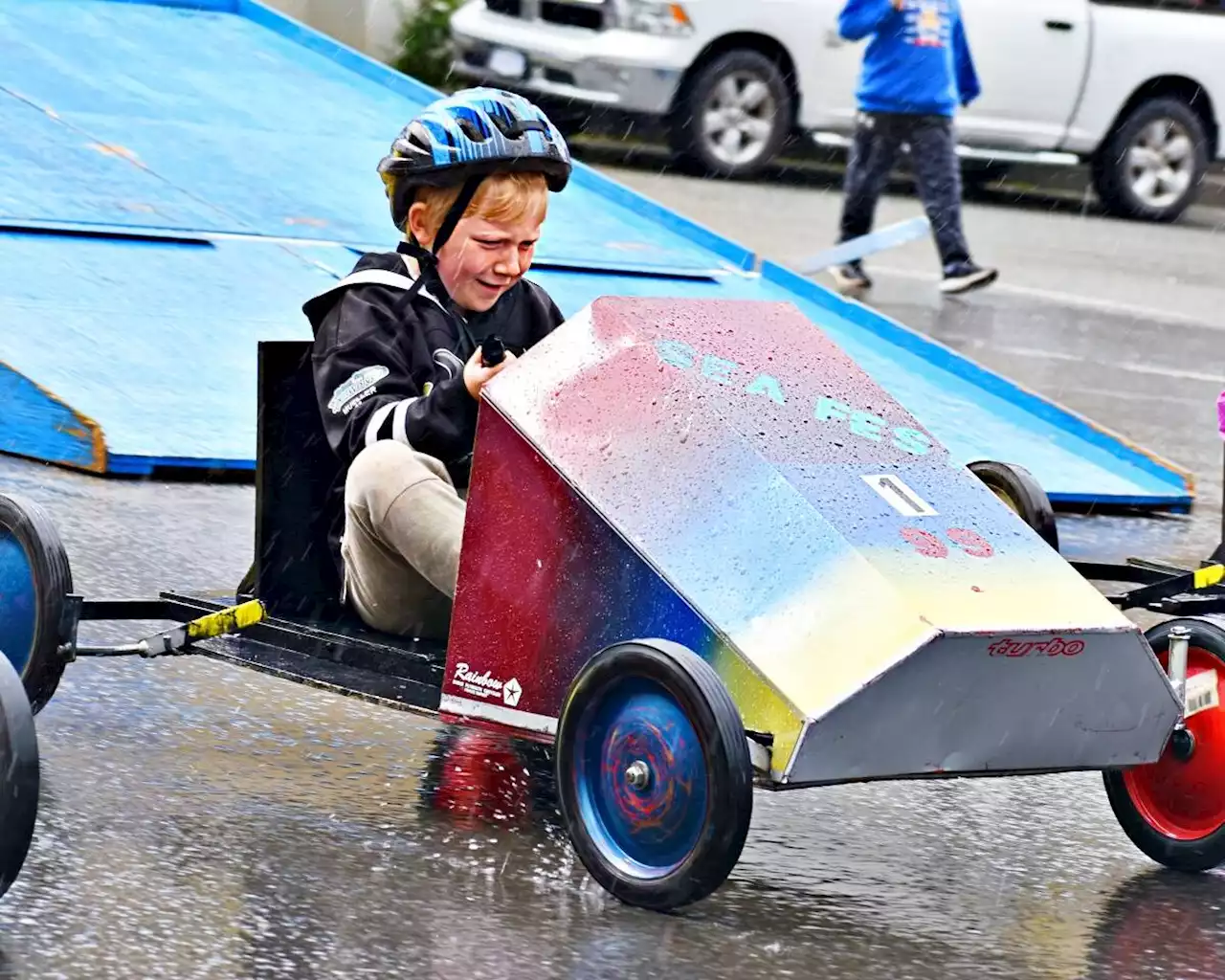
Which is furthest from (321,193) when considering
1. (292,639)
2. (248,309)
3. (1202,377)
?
(292,639)

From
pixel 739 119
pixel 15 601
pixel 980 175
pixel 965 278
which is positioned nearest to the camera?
pixel 15 601

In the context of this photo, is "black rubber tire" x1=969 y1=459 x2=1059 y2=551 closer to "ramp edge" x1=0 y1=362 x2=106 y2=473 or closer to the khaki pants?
the khaki pants

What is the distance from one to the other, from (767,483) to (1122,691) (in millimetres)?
645

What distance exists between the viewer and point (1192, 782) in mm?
3914

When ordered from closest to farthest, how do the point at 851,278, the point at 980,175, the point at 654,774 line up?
1. the point at 654,774
2. the point at 851,278
3. the point at 980,175

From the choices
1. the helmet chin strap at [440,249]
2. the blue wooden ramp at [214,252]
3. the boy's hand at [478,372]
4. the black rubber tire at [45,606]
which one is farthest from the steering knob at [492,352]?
the blue wooden ramp at [214,252]

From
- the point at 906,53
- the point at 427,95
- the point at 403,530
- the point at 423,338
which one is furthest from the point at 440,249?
the point at 906,53

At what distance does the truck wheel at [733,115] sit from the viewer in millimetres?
14680

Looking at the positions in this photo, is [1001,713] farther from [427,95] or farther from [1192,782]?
[427,95]

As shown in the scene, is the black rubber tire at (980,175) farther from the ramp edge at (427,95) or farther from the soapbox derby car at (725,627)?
the soapbox derby car at (725,627)

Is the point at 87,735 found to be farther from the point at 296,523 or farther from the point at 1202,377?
the point at 1202,377

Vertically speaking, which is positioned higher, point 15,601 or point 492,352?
point 492,352

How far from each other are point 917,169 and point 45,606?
8.06m

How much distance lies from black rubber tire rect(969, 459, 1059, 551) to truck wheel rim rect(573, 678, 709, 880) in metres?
1.47
